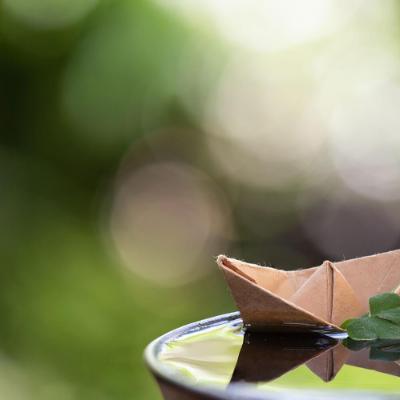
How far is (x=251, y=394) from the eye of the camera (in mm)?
255

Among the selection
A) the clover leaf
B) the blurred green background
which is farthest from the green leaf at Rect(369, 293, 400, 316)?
the blurred green background

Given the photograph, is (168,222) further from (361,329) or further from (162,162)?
(361,329)

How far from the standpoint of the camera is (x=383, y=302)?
1.28 feet

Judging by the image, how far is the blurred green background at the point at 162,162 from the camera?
8.01 ft

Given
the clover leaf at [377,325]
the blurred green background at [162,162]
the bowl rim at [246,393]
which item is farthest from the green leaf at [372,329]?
the blurred green background at [162,162]

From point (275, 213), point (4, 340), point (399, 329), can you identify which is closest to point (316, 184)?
point (275, 213)

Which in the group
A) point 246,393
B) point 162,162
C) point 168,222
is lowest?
point 246,393

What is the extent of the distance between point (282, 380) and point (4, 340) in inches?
90.7

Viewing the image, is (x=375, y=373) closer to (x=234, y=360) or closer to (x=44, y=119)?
(x=234, y=360)

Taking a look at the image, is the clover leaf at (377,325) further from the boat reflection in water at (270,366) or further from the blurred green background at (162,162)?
the blurred green background at (162,162)

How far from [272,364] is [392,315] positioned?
87 mm

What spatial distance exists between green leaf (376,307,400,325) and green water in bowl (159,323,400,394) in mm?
29

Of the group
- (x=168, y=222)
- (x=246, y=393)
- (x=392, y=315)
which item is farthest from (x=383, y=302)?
(x=168, y=222)

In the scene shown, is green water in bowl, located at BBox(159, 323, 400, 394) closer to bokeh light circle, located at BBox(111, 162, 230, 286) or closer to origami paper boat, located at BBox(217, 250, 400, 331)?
origami paper boat, located at BBox(217, 250, 400, 331)
